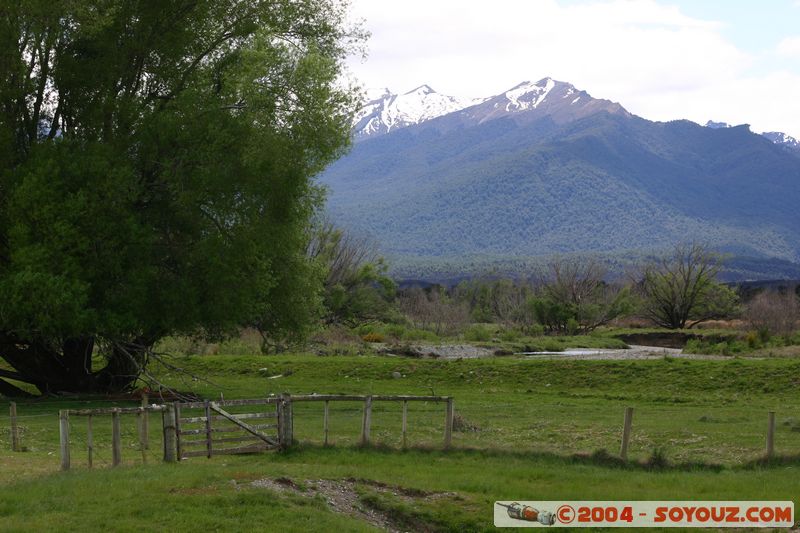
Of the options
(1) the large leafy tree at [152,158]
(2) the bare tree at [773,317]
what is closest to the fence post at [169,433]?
(1) the large leafy tree at [152,158]

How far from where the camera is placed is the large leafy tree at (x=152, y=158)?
33.2 m

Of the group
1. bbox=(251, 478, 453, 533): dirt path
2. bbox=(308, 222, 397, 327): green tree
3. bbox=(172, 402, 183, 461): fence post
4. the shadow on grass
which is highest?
bbox=(308, 222, 397, 327): green tree

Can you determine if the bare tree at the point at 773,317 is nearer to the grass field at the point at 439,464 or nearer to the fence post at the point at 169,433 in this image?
the grass field at the point at 439,464

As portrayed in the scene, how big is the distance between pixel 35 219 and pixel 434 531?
20.9m

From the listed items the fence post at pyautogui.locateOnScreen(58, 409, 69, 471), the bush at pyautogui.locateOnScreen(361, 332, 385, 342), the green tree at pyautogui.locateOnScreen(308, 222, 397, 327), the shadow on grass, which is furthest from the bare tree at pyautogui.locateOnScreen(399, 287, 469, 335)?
the fence post at pyautogui.locateOnScreen(58, 409, 69, 471)

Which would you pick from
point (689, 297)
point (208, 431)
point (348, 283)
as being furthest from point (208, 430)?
point (689, 297)

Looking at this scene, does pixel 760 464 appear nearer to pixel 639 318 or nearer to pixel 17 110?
pixel 17 110

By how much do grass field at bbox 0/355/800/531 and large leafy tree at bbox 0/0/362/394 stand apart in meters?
4.56

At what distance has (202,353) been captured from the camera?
5925cm

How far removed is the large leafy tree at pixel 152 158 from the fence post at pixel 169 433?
1125 cm

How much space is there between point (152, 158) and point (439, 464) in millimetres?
17979

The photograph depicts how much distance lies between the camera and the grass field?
16.7 metres

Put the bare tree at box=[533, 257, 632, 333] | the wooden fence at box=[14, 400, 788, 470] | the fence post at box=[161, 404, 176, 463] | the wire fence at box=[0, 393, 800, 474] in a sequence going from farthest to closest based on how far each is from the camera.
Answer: the bare tree at box=[533, 257, 632, 333] < the wire fence at box=[0, 393, 800, 474] < the fence post at box=[161, 404, 176, 463] < the wooden fence at box=[14, 400, 788, 470]

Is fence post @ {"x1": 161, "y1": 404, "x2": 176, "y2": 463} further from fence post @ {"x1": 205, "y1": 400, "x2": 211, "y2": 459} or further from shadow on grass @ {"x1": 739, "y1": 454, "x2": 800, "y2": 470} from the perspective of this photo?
shadow on grass @ {"x1": 739, "y1": 454, "x2": 800, "y2": 470}
